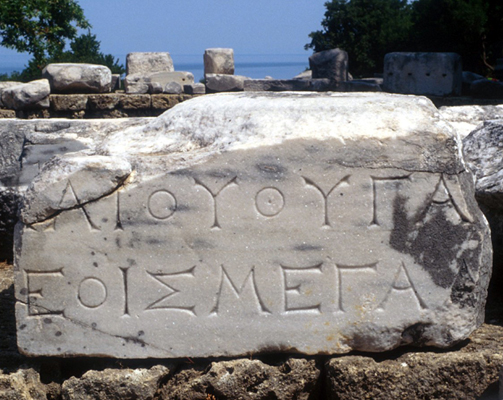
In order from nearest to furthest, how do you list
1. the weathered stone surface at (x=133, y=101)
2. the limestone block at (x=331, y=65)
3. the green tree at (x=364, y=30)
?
the weathered stone surface at (x=133, y=101) < the limestone block at (x=331, y=65) < the green tree at (x=364, y=30)

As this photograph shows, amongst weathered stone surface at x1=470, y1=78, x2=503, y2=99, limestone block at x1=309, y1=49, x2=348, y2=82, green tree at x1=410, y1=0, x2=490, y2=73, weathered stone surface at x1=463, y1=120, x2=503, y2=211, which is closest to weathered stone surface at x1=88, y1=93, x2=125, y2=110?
limestone block at x1=309, y1=49, x2=348, y2=82

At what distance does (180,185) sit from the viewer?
2.39 m

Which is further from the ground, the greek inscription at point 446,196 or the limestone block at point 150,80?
the limestone block at point 150,80

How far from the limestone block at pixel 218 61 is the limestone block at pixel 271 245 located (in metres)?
10.7

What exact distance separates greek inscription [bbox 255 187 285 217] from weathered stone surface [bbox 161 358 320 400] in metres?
0.56

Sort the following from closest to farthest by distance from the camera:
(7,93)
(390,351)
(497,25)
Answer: (390,351) → (7,93) → (497,25)

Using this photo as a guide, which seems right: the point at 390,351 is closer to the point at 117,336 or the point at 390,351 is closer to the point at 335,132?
the point at 335,132

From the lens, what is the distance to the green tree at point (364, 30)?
68.7ft

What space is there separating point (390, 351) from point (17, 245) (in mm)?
1454

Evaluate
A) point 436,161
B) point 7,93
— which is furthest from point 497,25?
point 436,161

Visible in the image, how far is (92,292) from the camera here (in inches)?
96.0

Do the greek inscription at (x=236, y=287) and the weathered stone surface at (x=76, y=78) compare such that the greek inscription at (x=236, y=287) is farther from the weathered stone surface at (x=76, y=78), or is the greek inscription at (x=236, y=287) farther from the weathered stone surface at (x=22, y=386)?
the weathered stone surface at (x=76, y=78)

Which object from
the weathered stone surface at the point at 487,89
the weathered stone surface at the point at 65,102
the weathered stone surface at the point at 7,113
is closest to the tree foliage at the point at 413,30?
the weathered stone surface at the point at 487,89

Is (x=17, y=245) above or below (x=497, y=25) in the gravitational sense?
below
